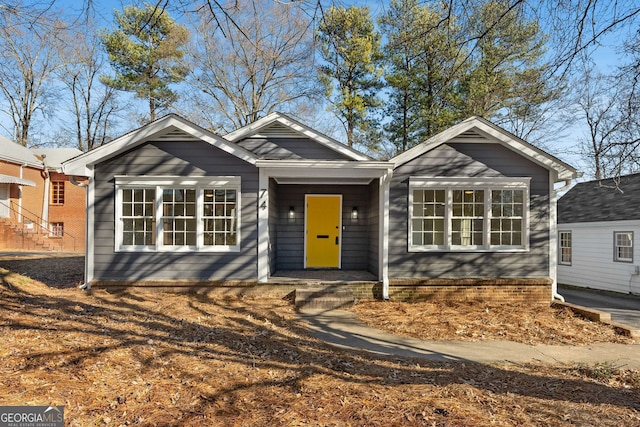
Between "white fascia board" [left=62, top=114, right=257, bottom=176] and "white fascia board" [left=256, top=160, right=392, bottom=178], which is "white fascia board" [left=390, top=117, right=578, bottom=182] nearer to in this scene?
"white fascia board" [left=256, top=160, right=392, bottom=178]

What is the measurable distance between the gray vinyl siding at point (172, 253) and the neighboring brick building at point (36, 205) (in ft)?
50.4

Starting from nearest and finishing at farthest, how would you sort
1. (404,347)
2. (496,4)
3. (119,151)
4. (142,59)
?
(496,4) → (404,347) → (119,151) → (142,59)

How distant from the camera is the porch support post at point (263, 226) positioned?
28.0 feet

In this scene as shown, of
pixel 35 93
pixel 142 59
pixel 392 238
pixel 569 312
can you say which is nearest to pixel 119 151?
pixel 392 238

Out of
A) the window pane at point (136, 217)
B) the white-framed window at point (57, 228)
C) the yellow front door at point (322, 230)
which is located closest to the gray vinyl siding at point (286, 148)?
the yellow front door at point (322, 230)

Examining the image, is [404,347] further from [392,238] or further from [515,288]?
[515,288]

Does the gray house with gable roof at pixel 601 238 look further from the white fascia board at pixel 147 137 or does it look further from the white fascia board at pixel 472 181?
the white fascia board at pixel 147 137

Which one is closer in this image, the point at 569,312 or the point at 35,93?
the point at 569,312

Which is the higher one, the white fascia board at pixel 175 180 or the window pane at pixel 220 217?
the white fascia board at pixel 175 180

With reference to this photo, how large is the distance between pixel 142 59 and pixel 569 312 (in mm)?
22490

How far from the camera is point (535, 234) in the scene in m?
8.85

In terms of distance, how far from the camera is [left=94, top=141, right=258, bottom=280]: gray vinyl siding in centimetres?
847

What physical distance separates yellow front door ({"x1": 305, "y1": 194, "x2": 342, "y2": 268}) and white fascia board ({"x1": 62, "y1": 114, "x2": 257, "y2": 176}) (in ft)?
9.11

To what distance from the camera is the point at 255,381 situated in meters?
3.92
